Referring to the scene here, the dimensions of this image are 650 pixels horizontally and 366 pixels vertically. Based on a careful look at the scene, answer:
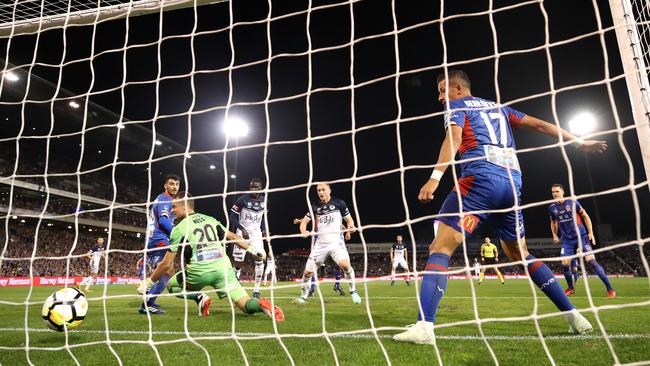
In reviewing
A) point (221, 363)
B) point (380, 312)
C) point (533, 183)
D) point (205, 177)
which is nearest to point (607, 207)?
point (533, 183)

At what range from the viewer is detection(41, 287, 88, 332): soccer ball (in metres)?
3.79

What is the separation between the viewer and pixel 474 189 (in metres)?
3.26

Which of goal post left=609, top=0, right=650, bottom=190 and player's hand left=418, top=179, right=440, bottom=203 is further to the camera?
player's hand left=418, top=179, right=440, bottom=203

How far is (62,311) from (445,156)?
11.6 feet

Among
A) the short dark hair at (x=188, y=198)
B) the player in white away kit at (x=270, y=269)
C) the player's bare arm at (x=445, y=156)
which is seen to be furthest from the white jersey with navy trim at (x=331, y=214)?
the player's bare arm at (x=445, y=156)

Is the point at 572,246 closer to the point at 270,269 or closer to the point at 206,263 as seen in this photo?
the point at 206,263

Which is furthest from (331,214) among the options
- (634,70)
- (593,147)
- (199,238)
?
(634,70)

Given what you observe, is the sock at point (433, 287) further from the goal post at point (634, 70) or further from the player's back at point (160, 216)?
the player's back at point (160, 216)

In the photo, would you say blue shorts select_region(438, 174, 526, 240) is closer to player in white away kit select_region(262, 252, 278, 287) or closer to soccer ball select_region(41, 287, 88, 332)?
player in white away kit select_region(262, 252, 278, 287)

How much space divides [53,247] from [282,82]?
18866 mm

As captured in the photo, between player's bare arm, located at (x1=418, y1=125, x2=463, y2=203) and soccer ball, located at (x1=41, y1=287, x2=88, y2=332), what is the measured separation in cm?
323

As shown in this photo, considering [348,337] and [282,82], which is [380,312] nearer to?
[348,337]

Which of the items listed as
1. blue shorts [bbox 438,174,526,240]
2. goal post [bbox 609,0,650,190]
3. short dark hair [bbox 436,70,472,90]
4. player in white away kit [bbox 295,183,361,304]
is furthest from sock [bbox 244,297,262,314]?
goal post [bbox 609,0,650,190]

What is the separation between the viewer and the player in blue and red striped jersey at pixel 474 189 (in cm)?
311
